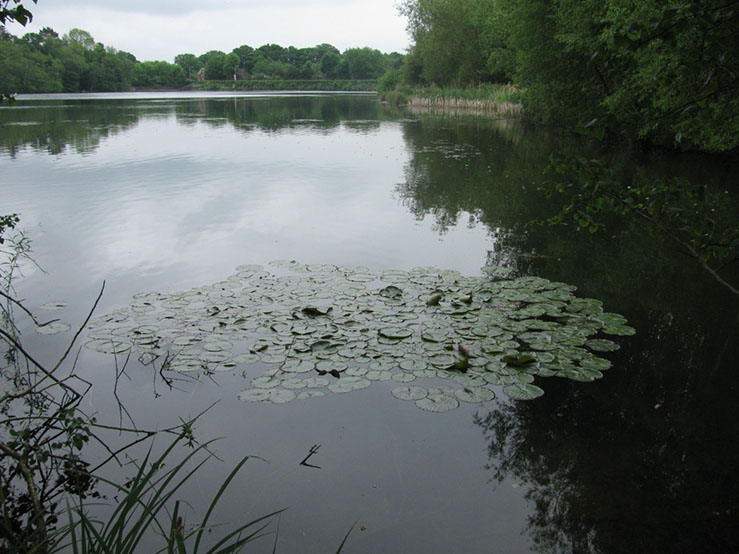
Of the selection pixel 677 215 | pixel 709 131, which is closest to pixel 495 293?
pixel 677 215

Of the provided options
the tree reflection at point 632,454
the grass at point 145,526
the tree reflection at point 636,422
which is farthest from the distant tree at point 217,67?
the grass at point 145,526

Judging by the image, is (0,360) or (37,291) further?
(37,291)

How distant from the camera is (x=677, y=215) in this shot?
2711 millimetres

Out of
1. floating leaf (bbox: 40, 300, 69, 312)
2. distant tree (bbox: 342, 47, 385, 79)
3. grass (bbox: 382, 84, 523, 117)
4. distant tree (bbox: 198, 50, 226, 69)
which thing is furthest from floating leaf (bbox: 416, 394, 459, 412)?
distant tree (bbox: 198, 50, 226, 69)

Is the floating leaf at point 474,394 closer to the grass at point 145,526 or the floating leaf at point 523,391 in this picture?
the floating leaf at point 523,391

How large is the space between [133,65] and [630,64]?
128m

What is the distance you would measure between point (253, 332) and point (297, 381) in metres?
0.96

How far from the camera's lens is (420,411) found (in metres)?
3.99

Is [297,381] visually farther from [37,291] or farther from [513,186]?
[513,186]

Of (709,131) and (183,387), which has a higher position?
(709,131)

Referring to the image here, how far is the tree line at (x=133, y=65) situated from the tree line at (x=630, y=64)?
197ft

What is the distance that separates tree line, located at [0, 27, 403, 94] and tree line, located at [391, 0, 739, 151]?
60.1 metres

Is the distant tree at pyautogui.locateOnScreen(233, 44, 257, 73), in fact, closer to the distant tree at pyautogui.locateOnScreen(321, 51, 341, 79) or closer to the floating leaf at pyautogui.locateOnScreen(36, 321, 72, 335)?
the distant tree at pyautogui.locateOnScreen(321, 51, 341, 79)

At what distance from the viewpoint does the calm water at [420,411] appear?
3.01 meters
